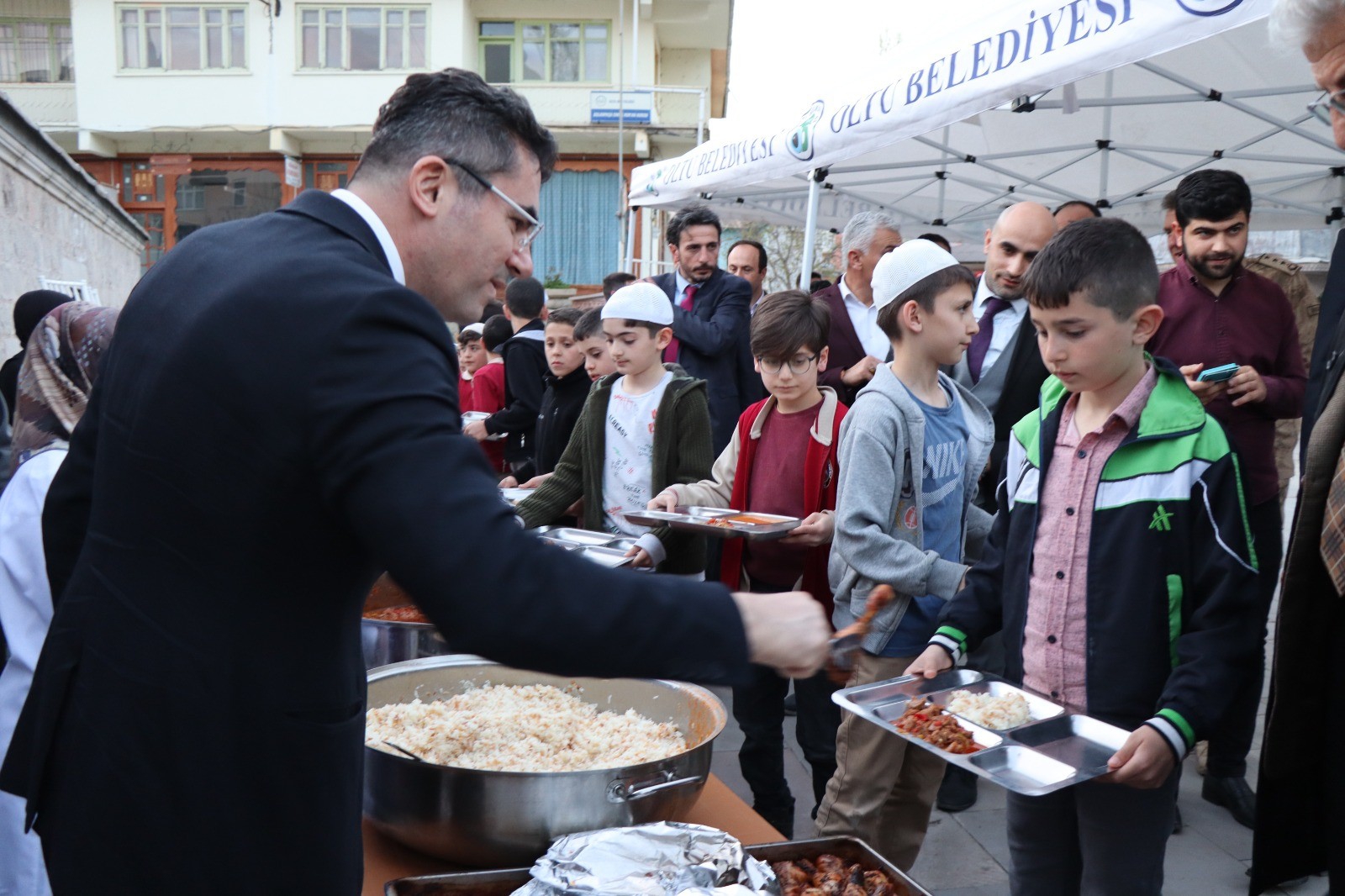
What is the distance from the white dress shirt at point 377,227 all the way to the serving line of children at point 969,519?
108 centimetres

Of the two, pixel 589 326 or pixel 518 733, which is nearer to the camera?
pixel 518 733

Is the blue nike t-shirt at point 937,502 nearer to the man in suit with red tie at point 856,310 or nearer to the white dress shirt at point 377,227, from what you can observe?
the man in suit with red tie at point 856,310

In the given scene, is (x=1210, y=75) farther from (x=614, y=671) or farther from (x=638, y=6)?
(x=638, y=6)

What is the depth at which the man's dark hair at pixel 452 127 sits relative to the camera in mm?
1320

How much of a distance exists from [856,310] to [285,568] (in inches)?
151

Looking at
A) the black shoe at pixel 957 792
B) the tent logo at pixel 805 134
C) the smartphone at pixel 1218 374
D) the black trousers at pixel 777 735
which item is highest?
the tent logo at pixel 805 134

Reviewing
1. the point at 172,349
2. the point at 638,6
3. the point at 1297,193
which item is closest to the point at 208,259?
the point at 172,349

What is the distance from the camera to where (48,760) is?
1230 mm

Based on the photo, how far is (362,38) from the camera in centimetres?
2120

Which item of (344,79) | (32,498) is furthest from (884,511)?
(344,79)

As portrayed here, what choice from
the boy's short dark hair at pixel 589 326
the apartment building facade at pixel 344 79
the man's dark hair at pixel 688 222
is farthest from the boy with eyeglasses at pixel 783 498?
the apartment building facade at pixel 344 79

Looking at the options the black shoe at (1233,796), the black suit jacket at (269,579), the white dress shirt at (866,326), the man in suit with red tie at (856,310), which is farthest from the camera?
the white dress shirt at (866,326)

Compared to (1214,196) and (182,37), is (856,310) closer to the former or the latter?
(1214,196)

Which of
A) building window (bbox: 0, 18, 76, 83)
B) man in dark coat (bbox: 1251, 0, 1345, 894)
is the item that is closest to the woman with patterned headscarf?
man in dark coat (bbox: 1251, 0, 1345, 894)
